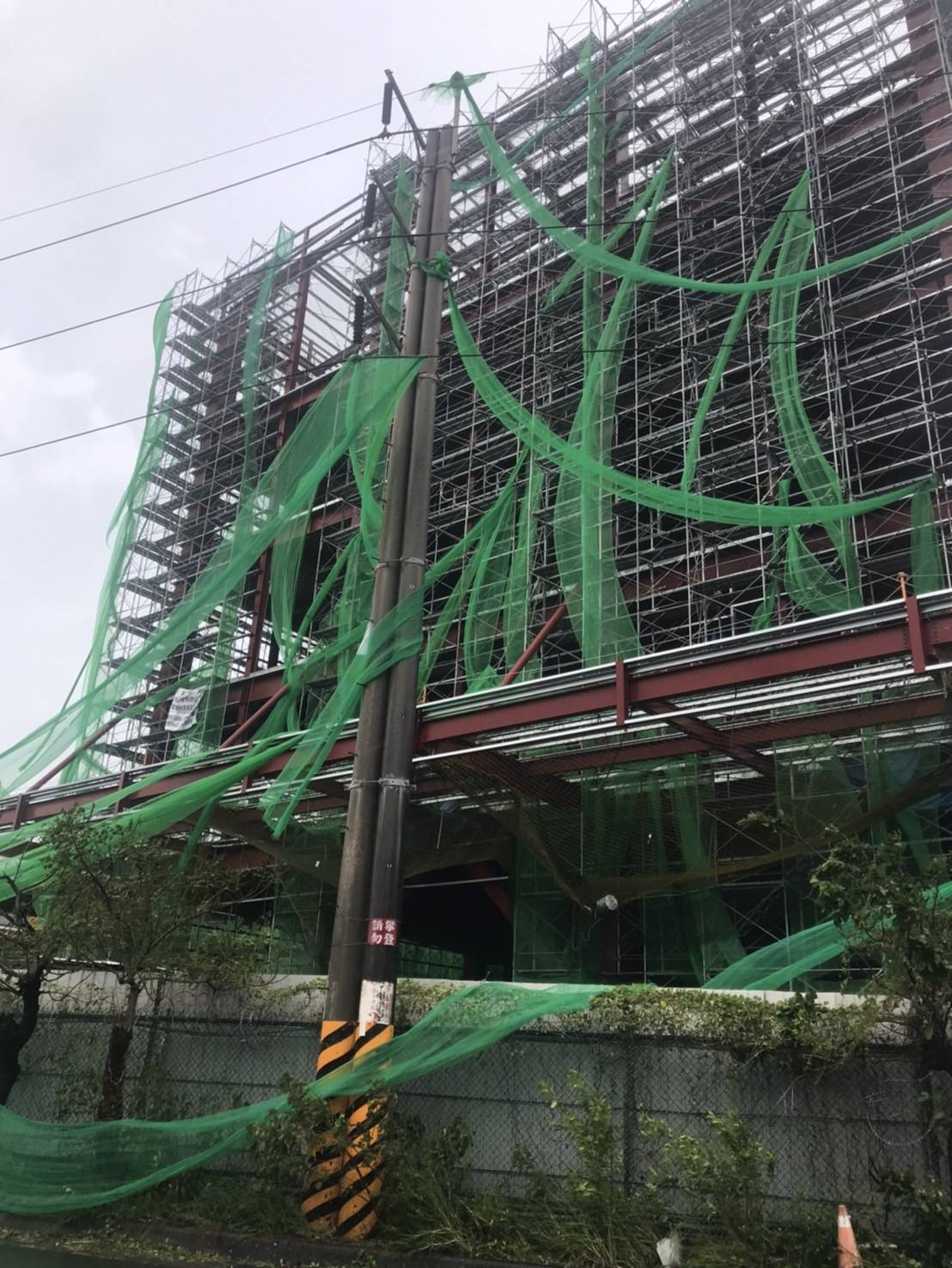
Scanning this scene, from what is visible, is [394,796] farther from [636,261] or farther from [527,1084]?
[636,261]

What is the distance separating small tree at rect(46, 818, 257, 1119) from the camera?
9680 millimetres

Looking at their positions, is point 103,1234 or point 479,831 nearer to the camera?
point 103,1234

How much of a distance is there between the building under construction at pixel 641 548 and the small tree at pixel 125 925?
1.17m

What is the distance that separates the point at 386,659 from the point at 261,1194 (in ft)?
14.6

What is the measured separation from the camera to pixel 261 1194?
26.3 ft

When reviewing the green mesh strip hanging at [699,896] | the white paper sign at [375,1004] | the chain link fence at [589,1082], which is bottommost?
the chain link fence at [589,1082]

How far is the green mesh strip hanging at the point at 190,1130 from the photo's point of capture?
24.3 feet

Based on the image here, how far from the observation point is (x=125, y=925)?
9.80 meters

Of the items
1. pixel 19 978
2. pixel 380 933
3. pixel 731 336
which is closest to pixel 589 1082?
pixel 380 933

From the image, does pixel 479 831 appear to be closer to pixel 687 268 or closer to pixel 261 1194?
pixel 261 1194

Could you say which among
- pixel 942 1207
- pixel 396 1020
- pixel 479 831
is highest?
pixel 479 831

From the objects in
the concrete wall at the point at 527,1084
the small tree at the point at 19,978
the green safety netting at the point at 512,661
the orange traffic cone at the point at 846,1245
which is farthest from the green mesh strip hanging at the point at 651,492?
the small tree at the point at 19,978

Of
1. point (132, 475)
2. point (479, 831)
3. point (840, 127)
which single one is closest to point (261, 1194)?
point (479, 831)

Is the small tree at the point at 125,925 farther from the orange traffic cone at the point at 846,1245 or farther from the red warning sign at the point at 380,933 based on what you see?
the orange traffic cone at the point at 846,1245
